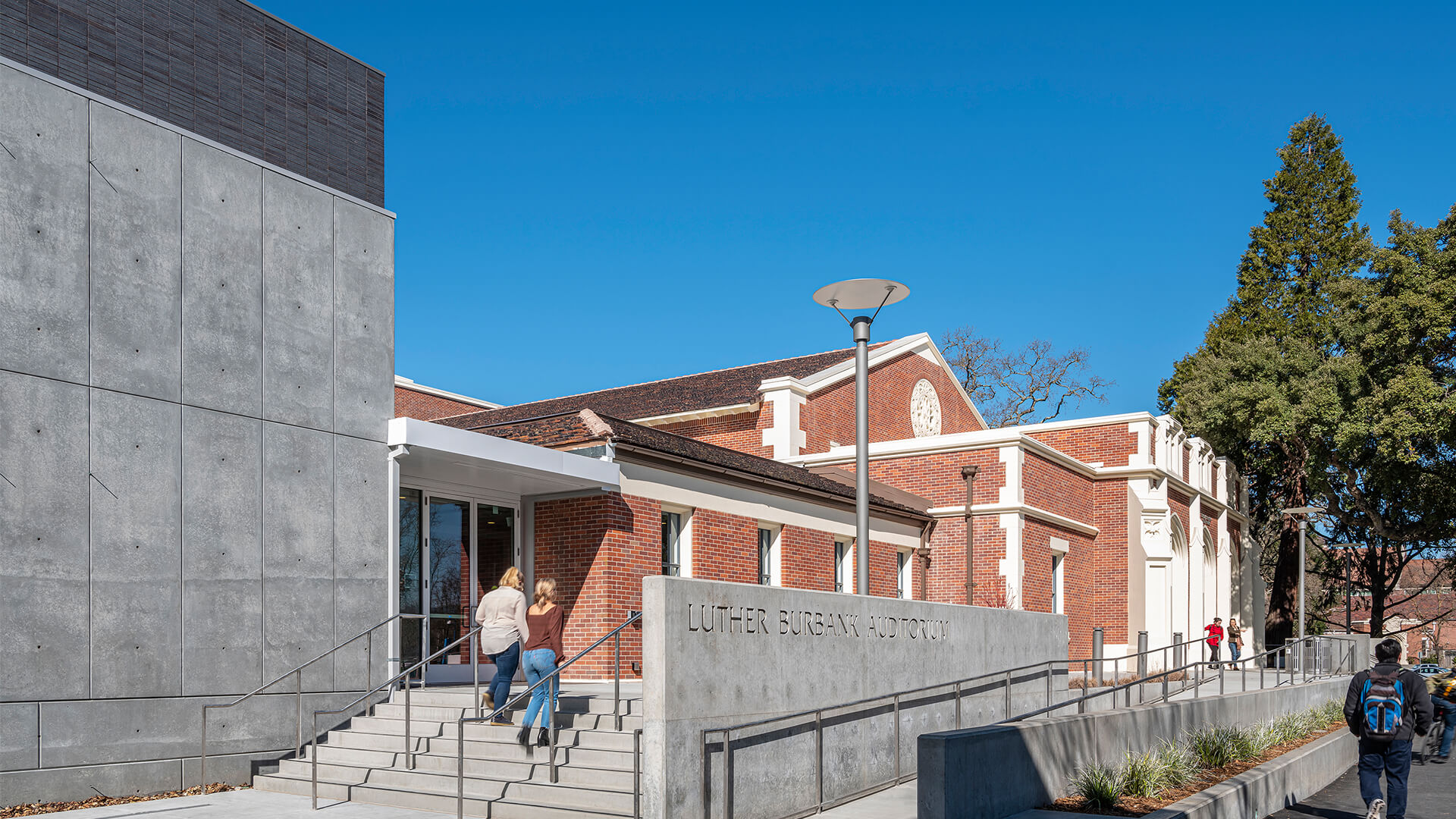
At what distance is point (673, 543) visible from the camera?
60.8ft

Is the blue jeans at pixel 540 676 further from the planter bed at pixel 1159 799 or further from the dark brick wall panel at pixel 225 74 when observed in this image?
the dark brick wall panel at pixel 225 74

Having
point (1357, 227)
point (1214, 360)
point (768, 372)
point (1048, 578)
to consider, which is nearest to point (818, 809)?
point (1048, 578)

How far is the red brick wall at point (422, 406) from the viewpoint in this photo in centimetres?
3512

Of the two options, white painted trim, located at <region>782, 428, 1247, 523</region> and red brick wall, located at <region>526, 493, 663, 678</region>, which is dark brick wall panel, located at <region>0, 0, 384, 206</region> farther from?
white painted trim, located at <region>782, 428, 1247, 523</region>

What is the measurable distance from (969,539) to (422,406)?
18.7 meters

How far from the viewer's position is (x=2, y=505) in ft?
33.1

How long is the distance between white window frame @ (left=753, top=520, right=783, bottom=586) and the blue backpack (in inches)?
462

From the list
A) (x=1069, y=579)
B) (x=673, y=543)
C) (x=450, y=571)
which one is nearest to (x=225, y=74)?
(x=450, y=571)

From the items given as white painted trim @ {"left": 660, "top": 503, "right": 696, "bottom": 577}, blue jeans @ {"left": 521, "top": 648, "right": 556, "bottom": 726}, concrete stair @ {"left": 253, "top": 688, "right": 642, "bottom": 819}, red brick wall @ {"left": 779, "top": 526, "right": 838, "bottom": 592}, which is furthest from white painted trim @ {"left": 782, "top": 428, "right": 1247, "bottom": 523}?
blue jeans @ {"left": 521, "top": 648, "right": 556, "bottom": 726}

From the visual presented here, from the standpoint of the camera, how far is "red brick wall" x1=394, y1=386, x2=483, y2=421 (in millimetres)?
35125

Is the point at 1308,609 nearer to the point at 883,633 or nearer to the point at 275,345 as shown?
the point at 883,633

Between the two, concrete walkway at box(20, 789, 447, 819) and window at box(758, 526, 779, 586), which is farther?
window at box(758, 526, 779, 586)

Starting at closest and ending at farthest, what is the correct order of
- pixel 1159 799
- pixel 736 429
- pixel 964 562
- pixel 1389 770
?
pixel 1389 770, pixel 1159 799, pixel 964 562, pixel 736 429

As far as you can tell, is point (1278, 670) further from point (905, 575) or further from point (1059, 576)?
point (1059, 576)
